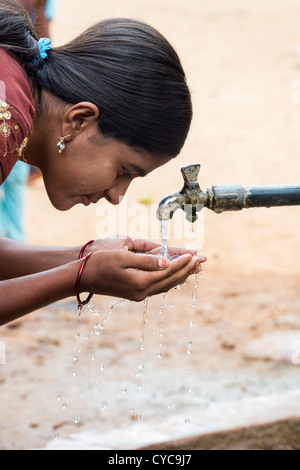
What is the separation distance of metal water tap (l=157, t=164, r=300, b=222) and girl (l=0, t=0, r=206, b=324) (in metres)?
0.16

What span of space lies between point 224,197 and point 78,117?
477 mm

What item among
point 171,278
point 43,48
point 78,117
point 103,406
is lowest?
point 103,406

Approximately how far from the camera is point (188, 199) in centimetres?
208

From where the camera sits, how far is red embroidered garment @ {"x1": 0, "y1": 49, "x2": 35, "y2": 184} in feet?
6.34

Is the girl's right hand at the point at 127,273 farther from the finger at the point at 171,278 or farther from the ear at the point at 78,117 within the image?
the ear at the point at 78,117

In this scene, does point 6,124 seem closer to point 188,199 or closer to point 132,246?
point 188,199

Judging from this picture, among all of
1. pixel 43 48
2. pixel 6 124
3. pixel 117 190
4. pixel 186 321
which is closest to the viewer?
pixel 6 124

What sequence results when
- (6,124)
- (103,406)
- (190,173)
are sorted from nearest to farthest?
1. (6,124)
2. (190,173)
3. (103,406)

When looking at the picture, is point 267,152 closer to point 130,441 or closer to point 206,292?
point 206,292

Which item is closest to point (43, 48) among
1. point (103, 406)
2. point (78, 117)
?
point (78, 117)

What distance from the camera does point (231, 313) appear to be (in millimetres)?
4398

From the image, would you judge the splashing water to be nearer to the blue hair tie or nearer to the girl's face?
the girl's face

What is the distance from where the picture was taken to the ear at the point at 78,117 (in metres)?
2.10

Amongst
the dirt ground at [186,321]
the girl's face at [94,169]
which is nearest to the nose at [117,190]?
the girl's face at [94,169]
